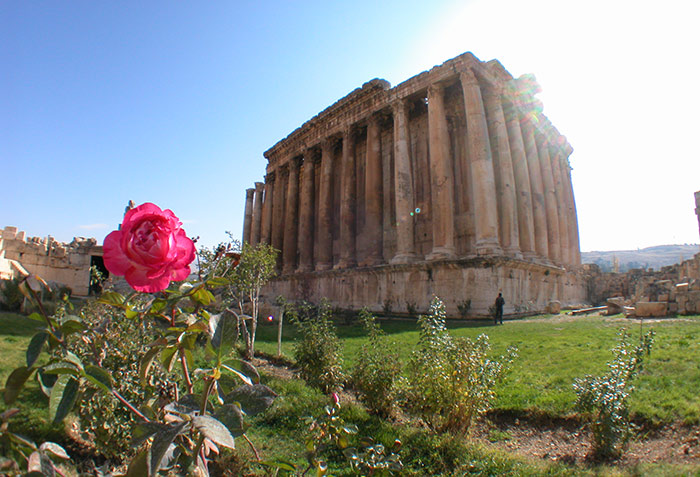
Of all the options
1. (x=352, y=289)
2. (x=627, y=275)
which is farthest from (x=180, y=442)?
(x=627, y=275)

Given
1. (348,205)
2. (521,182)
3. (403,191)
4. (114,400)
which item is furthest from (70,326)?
(348,205)

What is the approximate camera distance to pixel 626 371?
202 inches

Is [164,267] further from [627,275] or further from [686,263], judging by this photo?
[627,275]

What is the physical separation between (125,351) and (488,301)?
14.7m

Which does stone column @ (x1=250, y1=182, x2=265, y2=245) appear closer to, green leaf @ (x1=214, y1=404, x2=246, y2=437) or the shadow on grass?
the shadow on grass

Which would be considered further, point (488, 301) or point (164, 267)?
point (488, 301)

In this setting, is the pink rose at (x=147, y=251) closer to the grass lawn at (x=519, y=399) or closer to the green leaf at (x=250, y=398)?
the green leaf at (x=250, y=398)

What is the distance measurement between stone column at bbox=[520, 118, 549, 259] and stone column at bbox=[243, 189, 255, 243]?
26.6 metres

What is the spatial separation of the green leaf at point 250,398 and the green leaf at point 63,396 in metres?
0.63

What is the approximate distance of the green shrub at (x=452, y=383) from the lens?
521 centimetres

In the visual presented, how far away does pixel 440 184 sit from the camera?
797 inches

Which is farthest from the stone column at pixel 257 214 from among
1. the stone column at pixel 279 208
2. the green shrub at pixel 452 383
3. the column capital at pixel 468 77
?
the green shrub at pixel 452 383

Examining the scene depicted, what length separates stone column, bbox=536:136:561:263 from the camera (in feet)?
84.2

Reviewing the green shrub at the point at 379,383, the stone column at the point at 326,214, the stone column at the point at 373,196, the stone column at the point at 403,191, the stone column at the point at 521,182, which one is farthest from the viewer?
the stone column at the point at 326,214
